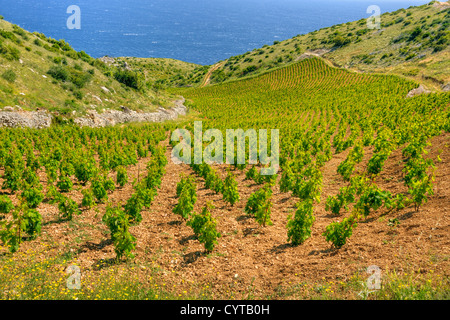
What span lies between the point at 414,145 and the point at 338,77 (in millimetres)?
64654

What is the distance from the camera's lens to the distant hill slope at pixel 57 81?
3234cm

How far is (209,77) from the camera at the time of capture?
115438 mm

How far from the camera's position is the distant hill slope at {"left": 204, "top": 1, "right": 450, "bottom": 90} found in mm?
62844

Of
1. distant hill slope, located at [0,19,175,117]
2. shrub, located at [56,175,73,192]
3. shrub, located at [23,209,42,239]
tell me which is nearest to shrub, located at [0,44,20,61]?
distant hill slope, located at [0,19,175,117]

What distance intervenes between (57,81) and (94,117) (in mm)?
7896

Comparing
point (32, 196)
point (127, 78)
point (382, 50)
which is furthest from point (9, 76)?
point (382, 50)

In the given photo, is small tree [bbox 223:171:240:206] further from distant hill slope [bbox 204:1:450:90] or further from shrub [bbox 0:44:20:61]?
distant hill slope [bbox 204:1:450:90]

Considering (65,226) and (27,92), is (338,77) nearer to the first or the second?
(27,92)

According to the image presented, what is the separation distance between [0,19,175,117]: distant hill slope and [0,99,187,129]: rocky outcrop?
102cm

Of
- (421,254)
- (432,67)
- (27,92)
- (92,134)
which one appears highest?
(432,67)

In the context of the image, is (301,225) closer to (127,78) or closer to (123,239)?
(123,239)

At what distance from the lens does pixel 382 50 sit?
8331cm
